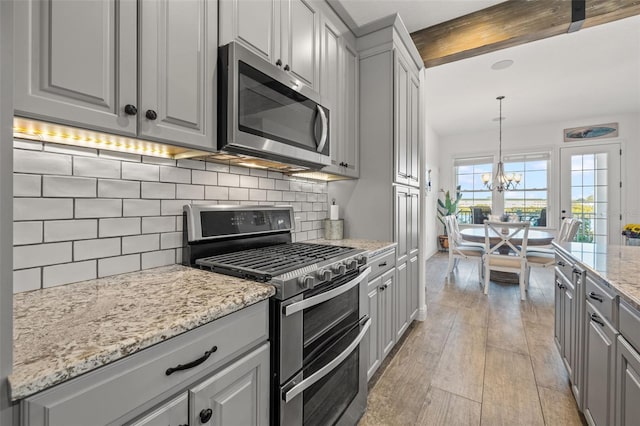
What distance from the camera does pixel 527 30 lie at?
2.36m

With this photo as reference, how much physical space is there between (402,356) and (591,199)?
5.73 m

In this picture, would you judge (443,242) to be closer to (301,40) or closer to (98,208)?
(301,40)

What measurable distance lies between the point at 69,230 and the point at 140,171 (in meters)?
0.34

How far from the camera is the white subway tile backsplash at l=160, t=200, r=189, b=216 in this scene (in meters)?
1.30

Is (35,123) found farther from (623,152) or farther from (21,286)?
(623,152)

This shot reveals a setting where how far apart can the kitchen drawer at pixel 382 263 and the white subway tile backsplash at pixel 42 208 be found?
1474mm

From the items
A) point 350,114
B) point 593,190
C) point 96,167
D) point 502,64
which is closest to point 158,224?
Answer: point 96,167

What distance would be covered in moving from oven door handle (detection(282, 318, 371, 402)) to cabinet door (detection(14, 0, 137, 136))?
108 cm

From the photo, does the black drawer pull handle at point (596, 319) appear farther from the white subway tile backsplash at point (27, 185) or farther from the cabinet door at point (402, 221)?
the white subway tile backsplash at point (27, 185)

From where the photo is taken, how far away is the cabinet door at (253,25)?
123cm

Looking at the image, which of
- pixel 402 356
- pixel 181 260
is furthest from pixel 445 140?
pixel 181 260

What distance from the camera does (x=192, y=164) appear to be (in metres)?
1.42

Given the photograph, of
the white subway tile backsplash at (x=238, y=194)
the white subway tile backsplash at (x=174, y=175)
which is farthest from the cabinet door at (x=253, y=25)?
the white subway tile backsplash at (x=238, y=194)

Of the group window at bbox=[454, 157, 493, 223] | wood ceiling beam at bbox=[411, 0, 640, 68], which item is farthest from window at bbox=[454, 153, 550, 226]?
wood ceiling beam at bbox=[411, 0, 640, 68]
